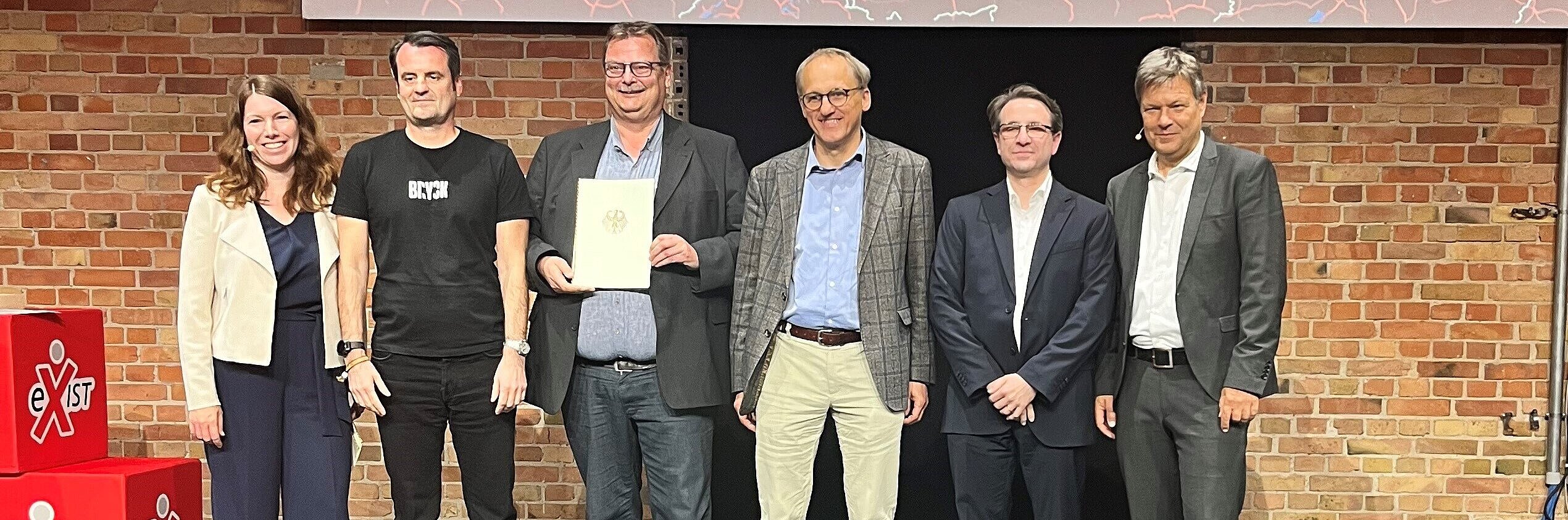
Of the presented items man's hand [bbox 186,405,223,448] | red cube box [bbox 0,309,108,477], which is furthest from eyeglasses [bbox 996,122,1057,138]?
red cube box [bbox 0,309,108,477]

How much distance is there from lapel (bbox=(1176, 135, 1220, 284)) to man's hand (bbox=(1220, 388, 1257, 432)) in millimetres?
299

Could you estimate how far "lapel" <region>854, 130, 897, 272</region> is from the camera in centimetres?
290

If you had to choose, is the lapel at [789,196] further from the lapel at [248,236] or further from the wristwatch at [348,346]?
the lapel at [248,236]

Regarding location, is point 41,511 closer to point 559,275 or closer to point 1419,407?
point 559,275

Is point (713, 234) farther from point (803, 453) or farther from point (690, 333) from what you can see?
point (803, 453)

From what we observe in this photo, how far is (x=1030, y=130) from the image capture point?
9.51 feet

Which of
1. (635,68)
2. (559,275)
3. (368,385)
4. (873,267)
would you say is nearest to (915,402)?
(873,267)

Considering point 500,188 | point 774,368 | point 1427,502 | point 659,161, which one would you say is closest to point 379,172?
point 500,188

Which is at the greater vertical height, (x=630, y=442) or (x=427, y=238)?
(x=427, y=238)

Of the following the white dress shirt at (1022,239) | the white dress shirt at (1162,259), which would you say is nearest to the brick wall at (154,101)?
the white dress shirt at (1022,239)

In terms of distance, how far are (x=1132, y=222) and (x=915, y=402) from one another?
0.72 meters

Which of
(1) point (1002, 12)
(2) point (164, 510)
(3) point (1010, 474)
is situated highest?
(1) point (1002, 12)

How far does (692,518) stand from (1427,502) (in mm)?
2665

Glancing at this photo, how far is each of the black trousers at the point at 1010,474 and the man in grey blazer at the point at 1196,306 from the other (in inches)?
6.9
